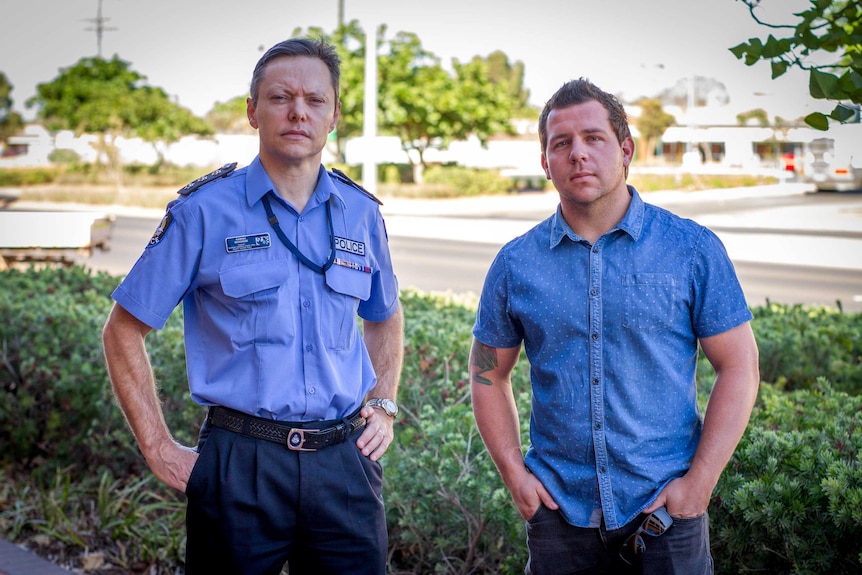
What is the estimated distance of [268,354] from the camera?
252 centimetres

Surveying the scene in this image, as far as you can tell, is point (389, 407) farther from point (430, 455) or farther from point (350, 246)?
point (430, 455)

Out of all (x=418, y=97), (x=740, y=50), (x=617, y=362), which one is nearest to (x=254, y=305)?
(x=617, y=362)

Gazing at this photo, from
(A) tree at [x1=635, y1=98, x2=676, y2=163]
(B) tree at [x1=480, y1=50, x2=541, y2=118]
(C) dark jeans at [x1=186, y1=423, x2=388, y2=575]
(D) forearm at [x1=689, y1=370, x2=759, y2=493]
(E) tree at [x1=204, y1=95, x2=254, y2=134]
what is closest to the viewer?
(D) forearm at [x1=689, y1=370, x2=759, y2=493]

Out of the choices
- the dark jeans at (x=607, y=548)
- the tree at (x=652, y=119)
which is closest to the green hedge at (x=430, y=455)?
the dark jeans at (x=607, y=548)

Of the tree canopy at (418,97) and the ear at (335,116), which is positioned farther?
the tree canopy at (418,97)

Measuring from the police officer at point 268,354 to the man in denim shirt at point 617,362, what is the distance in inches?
19.9

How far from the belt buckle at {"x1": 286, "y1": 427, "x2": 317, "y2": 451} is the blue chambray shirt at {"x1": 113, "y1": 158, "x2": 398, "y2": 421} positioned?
0.12ft

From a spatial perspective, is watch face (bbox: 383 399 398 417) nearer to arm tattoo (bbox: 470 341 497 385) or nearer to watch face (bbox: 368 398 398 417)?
watch face (bbox: 368 398 398 417)

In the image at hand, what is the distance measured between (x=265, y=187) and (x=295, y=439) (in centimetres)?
71

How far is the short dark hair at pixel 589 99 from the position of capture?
95.4 inches

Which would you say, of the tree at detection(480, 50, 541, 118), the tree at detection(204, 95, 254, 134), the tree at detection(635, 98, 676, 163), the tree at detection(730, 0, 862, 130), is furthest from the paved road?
the tree at detection(480, 50, 541, 118)

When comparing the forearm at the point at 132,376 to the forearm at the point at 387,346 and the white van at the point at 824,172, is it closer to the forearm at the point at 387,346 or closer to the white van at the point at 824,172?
the forearm at the point at 387,346

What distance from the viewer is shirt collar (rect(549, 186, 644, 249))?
2.38m

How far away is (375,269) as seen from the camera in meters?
2.89
